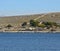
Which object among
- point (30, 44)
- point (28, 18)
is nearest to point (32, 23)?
point (28, 18)

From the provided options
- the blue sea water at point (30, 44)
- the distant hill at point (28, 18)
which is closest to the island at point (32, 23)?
the distant hill at point (28, 18)

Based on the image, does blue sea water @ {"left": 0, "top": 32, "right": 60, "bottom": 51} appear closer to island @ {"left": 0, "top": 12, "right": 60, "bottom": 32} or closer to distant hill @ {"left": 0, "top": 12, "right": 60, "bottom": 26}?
island @ {"left": 0, "top": 12, "right": 60, "bottom": 32}

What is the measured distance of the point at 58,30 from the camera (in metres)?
145

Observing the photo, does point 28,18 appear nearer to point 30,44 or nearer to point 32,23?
point 32,23

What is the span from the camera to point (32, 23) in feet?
513

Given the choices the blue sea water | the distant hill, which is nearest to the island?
the distant hill

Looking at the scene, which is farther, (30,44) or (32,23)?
(32,23)

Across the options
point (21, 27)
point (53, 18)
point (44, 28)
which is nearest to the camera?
point (44, 28)

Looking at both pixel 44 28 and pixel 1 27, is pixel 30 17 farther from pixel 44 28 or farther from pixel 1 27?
pixel 44 28

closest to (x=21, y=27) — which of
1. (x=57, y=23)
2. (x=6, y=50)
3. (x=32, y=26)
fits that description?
(x=32, y=26)

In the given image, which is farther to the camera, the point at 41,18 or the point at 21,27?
the point at 41,18

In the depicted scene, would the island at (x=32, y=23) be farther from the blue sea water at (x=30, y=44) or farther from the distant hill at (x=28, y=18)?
the blue sea water at (x=30, y=44)

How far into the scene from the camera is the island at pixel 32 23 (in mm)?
145750

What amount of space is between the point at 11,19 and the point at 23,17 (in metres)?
5.99
